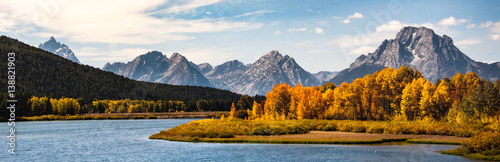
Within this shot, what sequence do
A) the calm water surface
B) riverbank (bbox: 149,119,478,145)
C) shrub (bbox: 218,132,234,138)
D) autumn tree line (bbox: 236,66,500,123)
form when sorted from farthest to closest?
autumn tree line (bbox: 236,66,500,123), shrub (bbox: 218,132,234,138), riverbank (bbox: 149,119,478,145), the calm water surface

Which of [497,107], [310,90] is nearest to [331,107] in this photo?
[310,90]

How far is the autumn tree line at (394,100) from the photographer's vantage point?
316 ft

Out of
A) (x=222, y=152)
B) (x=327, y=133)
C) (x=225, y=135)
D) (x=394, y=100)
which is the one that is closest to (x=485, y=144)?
(x=222, y=152)

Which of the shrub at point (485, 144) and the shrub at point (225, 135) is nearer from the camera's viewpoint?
the shrub at point (485, 144)

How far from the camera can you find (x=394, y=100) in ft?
395

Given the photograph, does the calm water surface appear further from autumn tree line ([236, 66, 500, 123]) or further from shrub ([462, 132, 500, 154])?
autumn tree line ([236, 66, 500, 123])

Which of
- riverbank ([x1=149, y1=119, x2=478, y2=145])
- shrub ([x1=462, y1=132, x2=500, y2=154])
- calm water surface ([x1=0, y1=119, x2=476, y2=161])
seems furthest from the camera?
riverbank ([x1=149, y1=119, x2=478, y2=145])

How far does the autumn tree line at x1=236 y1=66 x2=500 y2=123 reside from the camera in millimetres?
96188

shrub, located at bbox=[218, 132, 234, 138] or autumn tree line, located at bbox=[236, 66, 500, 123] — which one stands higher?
autumn tree line, located at bbox=[236, 66, 500, 123]

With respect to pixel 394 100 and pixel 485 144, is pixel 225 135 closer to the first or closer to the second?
pixel 485 144

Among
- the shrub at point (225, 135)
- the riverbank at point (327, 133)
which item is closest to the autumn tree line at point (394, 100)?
the riverbank at point (327, 133)

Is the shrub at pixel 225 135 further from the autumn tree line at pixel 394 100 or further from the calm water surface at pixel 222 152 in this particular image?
the autumn tree line at pixel 394 100

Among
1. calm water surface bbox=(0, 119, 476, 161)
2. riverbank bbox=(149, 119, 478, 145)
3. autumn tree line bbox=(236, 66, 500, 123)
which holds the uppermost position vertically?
autumn tree line bbox=(236, 66, 500, 123)

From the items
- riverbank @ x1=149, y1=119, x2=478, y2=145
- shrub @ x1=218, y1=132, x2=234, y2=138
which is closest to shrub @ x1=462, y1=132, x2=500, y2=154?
riverbank @ x1=149, y1=119, x2=478, y2=145
